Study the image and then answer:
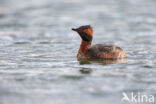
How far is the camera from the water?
11.0 m

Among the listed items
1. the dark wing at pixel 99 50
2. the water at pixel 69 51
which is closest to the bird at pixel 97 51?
the dark wing at pixel 99 50

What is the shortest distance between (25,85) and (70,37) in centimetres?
980

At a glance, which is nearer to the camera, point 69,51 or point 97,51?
point 97,51

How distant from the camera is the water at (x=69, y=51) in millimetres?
10953

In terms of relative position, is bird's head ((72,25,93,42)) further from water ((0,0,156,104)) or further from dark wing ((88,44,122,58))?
water ((0,0,156,104))

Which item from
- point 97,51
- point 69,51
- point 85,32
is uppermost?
point 85,32

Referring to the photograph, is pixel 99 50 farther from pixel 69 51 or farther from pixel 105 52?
pixel 69 51

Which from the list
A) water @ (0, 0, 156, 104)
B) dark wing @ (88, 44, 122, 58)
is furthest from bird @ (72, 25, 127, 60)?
water @ (0, 0, 156, 104)

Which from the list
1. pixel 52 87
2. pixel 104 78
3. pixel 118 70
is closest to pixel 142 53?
pixel 118 70

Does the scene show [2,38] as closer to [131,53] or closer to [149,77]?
[131,53]

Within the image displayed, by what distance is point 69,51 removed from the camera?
17172 millimetres

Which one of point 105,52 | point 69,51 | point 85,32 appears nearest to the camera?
point 105,52

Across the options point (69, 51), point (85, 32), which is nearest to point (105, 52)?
point (85, 32)

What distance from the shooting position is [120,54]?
50.5 ft
